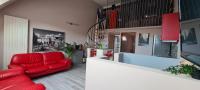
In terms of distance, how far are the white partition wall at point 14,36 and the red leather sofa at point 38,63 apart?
0.35 m

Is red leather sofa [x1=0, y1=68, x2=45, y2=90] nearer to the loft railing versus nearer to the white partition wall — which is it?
the white partition wall

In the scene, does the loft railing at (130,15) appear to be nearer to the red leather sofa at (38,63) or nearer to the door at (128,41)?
the door at (128,41)

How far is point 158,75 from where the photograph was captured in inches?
46.9

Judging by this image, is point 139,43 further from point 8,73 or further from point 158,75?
point 8,73

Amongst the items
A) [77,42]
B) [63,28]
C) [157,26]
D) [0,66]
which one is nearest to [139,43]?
[157,26]

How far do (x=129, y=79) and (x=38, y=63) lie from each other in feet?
12.7

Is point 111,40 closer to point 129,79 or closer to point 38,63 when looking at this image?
point 38,63

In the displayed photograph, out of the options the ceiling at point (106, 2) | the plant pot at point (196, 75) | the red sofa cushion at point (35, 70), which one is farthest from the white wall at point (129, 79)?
the ceiling at point (106, 2)

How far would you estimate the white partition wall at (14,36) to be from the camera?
151 inches

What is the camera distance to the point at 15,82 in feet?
7.84

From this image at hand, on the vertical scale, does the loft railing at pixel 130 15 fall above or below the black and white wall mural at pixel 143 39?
above

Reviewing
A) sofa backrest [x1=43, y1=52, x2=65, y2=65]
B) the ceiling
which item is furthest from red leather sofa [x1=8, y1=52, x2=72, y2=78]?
the ceiling

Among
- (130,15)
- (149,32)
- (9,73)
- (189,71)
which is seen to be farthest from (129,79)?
(130,15)

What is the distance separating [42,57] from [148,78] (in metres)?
4.25
